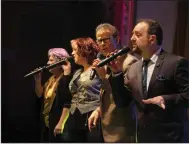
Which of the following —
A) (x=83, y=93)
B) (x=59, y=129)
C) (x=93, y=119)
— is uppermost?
(x=83, y=93)

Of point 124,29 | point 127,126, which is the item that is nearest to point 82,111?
point 127,126

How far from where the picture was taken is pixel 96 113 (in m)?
1.66

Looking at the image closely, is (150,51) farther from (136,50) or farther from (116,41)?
(116,41)

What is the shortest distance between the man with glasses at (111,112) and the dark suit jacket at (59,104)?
0.69 ft

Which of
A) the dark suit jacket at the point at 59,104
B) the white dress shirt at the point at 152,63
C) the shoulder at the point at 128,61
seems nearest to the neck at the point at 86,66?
the dark suit jacket at the point at 59,104

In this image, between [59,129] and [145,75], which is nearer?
[145,75]

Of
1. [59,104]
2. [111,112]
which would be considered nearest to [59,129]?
[59,104]

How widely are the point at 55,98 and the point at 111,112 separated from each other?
0.38 m

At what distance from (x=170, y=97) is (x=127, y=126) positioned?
10.6 inches

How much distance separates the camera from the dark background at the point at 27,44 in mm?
1811

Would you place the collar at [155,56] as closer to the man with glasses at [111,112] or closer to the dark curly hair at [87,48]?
the man with glasses at [111,112]

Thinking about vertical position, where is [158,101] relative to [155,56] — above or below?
below

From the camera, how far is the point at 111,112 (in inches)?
64.1

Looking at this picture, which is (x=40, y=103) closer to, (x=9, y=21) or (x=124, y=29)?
(x=9, y=21)
